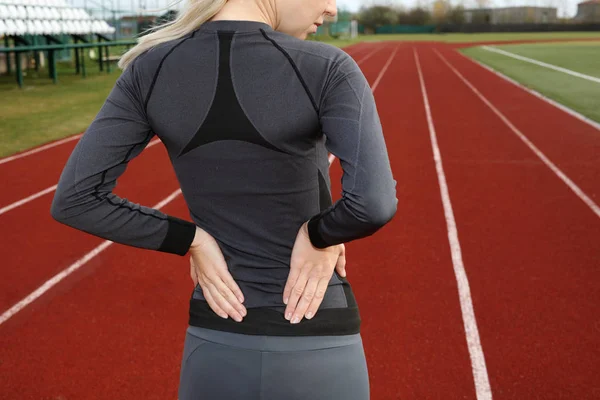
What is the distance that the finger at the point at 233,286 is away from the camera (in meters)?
1.31

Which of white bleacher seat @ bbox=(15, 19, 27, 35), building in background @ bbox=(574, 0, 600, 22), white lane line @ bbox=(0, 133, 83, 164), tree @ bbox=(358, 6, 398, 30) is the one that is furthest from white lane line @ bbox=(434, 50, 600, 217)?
building in background @ bbox=(574, 0, 600, 22)

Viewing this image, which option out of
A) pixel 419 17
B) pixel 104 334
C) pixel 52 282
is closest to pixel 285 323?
pixel 104 334

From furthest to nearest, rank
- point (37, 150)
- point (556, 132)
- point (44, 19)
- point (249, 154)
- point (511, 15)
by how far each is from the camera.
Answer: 1. point (511, 15)
2. point (44, 19)
3. point (556, 132)
4. point (37, 150)
5. point (249, 154)

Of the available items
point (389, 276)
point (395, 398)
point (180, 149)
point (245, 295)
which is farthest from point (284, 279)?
point (389, 276)

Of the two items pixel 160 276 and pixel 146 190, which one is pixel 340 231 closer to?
pixel 160 276

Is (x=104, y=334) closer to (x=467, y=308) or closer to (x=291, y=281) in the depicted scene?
(x=467, y=308)

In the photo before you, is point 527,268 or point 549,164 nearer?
point 527,268

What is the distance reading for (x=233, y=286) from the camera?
131cm

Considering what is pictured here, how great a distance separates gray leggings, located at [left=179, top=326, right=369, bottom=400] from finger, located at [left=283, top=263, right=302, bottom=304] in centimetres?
8

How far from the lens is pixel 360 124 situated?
1.16 m

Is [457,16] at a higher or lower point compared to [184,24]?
higher

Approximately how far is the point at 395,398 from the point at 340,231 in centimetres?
271

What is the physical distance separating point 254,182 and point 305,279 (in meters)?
0.22

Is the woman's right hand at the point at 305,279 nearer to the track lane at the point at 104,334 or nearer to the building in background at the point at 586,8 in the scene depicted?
the track lane at the point at 104,334
